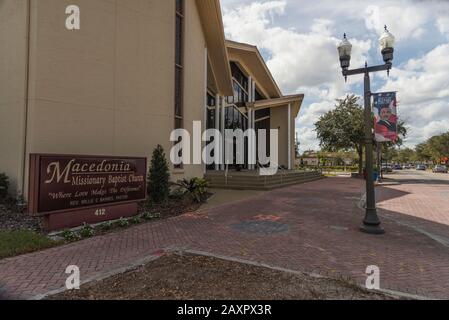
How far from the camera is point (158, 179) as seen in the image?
394 inches

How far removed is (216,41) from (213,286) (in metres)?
14.4

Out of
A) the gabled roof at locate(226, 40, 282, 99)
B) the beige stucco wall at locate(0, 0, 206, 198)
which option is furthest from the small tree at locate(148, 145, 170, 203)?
the gabled roof at locate(226, 40, 282, 99)

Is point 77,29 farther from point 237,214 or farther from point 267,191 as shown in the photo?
point 267,191

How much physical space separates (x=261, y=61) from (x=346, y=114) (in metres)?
11.4

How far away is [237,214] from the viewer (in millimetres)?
9242

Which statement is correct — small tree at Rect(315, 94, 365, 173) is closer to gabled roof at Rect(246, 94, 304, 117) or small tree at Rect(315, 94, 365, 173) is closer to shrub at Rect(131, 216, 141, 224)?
gabled roof at Rect(246, 94, 304, 117)

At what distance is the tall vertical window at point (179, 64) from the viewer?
1271 cm

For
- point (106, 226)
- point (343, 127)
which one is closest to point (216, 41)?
point (106, 226)

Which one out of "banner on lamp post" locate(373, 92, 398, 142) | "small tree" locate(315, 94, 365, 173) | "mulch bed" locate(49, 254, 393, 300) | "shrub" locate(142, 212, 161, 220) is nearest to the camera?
"mulch bed" locate(49, 254, 393, 300)

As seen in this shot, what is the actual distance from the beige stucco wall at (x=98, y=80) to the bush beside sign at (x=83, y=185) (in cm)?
198

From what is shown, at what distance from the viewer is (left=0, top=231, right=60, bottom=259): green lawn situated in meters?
5.24

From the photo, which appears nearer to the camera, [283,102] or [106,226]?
[106,226]

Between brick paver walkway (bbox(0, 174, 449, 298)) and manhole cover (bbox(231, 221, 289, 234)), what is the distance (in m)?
0.01

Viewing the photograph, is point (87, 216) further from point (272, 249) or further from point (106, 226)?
point (272, 249)
